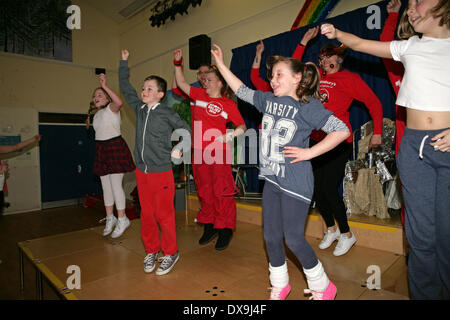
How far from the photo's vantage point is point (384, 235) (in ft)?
7.80

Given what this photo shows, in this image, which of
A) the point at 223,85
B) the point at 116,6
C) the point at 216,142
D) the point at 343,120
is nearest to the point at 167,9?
the point at 116,6

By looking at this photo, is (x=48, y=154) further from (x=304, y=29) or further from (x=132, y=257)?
(x=304, y=29)

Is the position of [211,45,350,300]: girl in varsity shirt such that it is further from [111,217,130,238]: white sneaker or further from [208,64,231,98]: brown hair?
[111,217,130,238]: white sneaker

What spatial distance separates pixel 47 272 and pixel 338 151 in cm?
227

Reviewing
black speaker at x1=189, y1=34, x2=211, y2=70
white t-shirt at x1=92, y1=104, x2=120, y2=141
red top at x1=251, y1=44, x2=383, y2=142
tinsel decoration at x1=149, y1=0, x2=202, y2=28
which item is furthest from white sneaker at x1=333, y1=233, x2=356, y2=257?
tinsel decoration at x1=149, y1=0, x2=202, y2=28

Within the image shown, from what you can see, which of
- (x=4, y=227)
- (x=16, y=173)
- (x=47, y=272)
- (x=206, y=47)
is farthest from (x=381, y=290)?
(x=16, y=173)

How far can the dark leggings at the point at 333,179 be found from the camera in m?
2.24

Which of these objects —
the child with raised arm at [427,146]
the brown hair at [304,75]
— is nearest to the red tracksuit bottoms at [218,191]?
the brown hair at [304,75]

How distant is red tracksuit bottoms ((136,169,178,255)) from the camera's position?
2.00 m

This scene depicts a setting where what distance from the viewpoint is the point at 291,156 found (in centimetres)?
140

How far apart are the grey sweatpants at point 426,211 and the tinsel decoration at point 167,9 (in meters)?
4.70

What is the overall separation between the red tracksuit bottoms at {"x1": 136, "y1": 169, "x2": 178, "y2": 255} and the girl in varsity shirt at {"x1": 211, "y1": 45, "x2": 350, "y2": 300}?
2.43ft

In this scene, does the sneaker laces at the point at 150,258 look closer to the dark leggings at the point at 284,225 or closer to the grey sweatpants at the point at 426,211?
the dark leggings at the point at 284,225

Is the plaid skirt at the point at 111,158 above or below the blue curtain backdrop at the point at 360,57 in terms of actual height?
below
